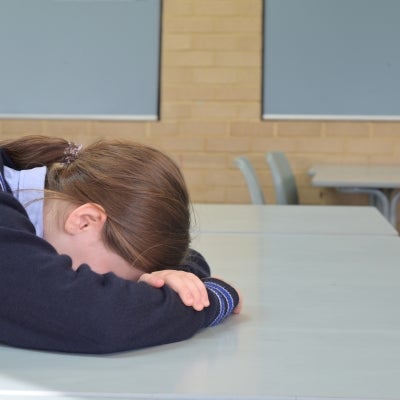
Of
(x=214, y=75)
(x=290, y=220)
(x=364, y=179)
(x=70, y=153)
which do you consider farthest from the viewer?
(x=214, y=75)

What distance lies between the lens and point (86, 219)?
111 centimetres

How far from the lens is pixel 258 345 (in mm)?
1018

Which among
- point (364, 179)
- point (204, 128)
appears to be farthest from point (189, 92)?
point (364, 179)

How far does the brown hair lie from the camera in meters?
1.10

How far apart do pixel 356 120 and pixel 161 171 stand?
13.2ft

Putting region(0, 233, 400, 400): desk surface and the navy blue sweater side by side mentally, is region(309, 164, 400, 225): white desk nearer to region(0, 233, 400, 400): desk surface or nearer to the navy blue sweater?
region(0, 233, 400, 400): desk surface

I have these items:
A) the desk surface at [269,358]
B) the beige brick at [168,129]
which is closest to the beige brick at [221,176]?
the beige brick at [168,129]

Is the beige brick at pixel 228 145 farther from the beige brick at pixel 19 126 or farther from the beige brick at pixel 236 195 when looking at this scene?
the beige brick at pixel 19 126

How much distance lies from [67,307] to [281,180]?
3158 mm

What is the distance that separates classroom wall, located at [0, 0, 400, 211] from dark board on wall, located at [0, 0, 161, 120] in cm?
8

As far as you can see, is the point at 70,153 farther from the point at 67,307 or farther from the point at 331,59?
the point at 331,59

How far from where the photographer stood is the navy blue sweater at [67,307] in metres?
0.96

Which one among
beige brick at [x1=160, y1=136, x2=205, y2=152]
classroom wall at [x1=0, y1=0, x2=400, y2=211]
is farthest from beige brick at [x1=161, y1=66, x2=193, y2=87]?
beige brick at [x1=160, y1=136, x2=205, y2=152]

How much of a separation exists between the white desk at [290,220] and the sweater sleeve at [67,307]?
0.98 m
